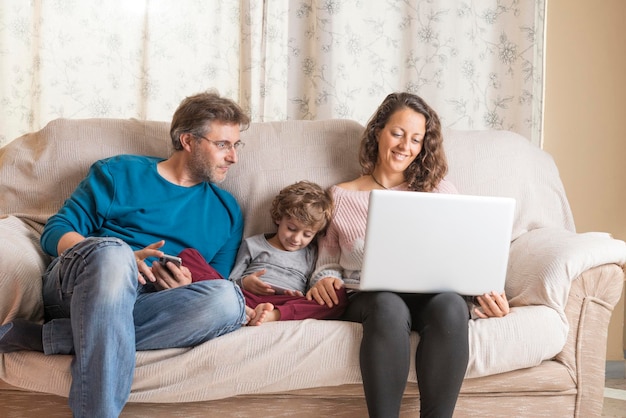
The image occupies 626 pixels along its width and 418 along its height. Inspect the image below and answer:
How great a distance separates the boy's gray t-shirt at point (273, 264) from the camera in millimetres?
1993

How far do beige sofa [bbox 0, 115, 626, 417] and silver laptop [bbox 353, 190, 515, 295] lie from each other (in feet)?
0.48

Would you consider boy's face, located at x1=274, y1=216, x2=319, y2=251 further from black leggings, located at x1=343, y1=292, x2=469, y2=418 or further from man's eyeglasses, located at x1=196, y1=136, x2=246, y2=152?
black leggings, located at x1=343, y1=292, x2=469, y2=418

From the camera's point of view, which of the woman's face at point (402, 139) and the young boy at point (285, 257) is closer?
the young boy at point (285, 257)

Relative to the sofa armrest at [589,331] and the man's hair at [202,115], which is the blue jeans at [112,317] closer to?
the man's hair at [202,115]

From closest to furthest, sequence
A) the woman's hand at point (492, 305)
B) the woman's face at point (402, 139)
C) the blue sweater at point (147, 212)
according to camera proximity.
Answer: the woman's hand at point (492, 305)
the blue sweater at point (147, 212)
the woman's face at point (402, 139)

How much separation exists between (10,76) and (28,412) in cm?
168

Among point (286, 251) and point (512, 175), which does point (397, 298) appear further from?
point (512, 175)

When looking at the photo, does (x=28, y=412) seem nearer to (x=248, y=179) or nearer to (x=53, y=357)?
(x=53, y=357)

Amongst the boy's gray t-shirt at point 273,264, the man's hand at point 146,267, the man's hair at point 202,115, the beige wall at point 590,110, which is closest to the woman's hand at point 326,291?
the boy's gray t-shirt at point 273,264

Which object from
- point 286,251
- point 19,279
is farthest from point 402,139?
point 19,279

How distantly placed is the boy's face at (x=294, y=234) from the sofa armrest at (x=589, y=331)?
0.70 m

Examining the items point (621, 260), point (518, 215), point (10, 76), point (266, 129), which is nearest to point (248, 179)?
point (266, 129)

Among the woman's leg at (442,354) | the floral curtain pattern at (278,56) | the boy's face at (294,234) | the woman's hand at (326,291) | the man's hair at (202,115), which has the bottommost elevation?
the woman's leg at (442,354)

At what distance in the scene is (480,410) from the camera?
170 cm
